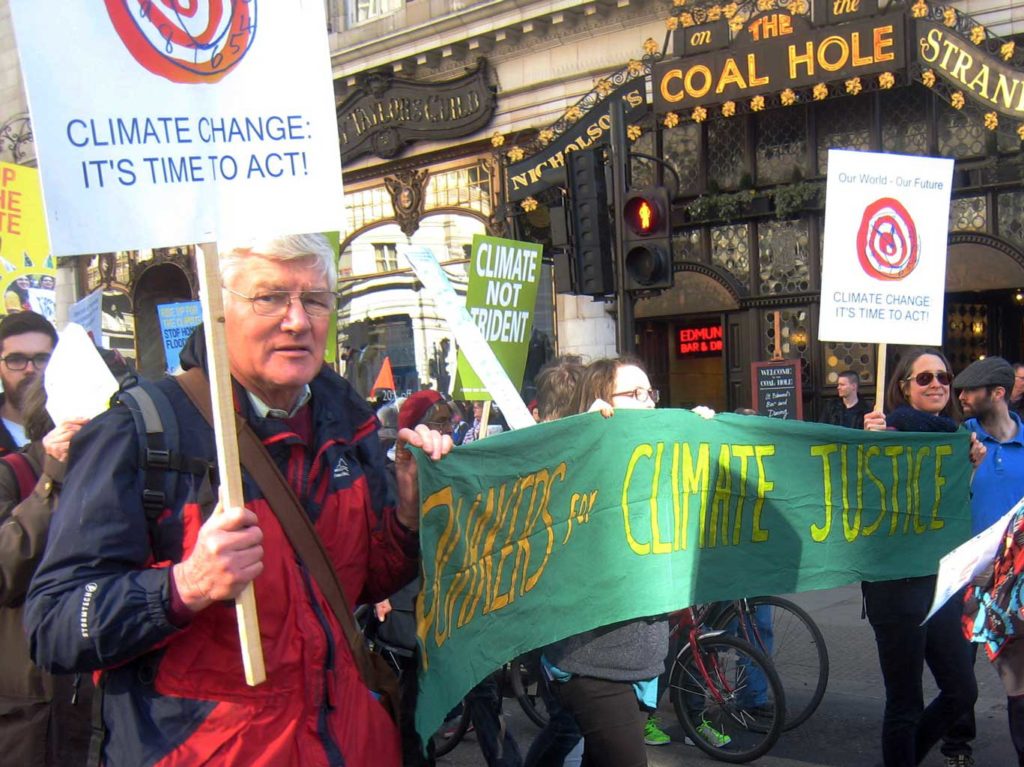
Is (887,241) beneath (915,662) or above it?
above

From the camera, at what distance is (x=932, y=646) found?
15.0 feet

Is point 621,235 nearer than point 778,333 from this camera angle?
Yes

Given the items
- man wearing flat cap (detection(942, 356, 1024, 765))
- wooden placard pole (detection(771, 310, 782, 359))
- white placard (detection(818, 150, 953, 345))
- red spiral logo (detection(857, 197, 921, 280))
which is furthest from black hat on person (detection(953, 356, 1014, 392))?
wooden placard pole (detection(771, 310, 782, 359))

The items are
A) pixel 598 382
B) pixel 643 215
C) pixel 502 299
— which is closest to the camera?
pixel 598 382

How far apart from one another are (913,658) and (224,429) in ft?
11.6

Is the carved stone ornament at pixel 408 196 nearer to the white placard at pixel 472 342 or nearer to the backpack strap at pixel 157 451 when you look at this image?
the white placard at pixel 472 342

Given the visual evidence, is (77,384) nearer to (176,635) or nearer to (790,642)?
(176,635)

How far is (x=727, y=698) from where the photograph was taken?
5.68 metres

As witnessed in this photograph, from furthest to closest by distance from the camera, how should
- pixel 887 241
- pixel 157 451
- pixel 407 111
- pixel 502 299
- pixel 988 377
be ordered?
pixel 407 111
pixel 502 299
pixel 887 241
pixel 988 377
pixel 157 451

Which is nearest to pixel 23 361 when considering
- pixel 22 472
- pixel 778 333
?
pixel 22 472

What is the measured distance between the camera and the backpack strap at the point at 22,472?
10.5ft

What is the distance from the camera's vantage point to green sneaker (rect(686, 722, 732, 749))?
5.68 metres

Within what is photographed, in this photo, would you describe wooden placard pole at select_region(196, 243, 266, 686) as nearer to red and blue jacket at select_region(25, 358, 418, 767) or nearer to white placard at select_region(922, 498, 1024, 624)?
red and blue jacket at select_region(25, 358, 418, 767)

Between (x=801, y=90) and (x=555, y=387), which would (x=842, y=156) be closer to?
(x=555, y=387)
